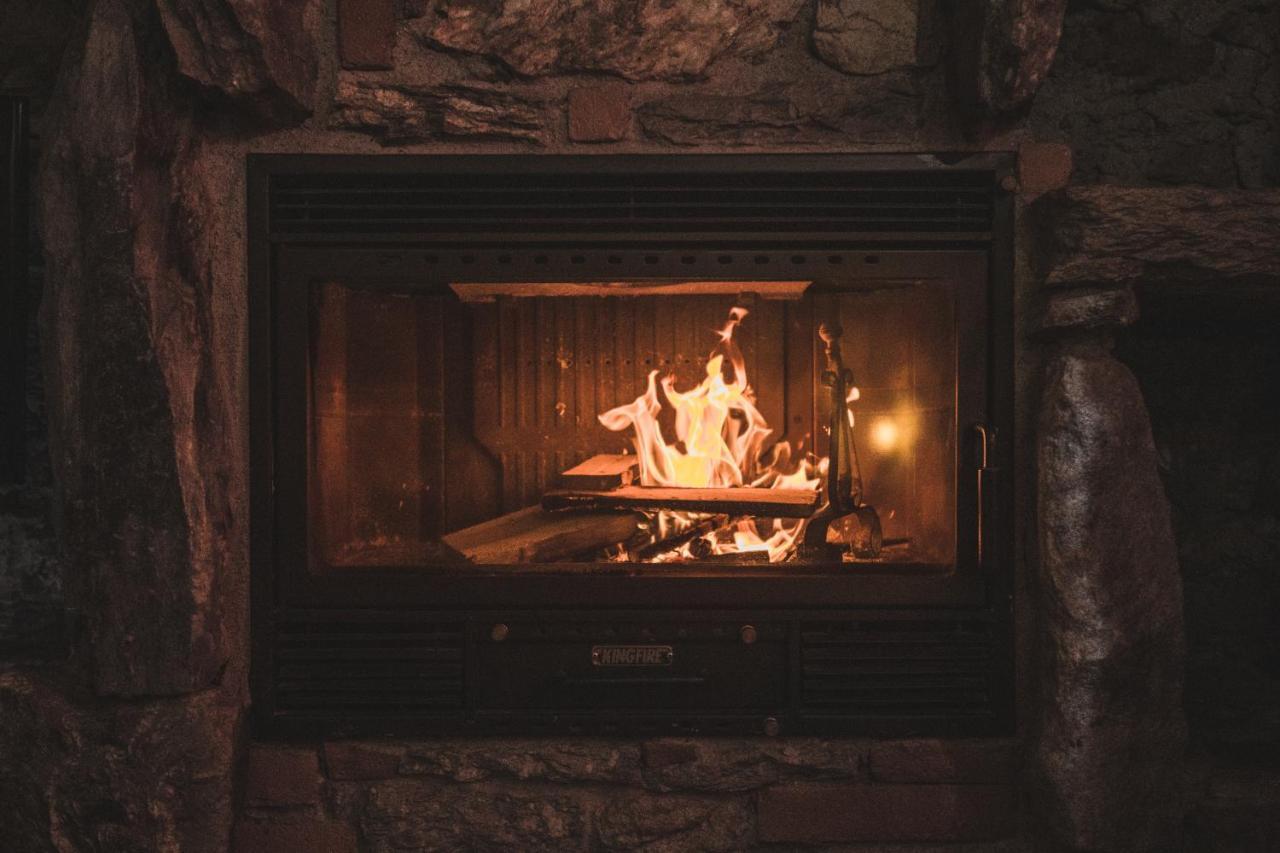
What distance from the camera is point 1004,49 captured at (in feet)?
5.10

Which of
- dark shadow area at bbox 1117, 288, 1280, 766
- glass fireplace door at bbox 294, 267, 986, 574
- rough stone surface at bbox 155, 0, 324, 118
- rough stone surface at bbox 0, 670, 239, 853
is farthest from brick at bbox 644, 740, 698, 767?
rough stone surface at bbox 155, 0, 324, 118

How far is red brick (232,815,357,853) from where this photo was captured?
1.67 meters

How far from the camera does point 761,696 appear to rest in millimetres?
1721

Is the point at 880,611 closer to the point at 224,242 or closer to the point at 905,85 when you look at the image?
the point at 905,85

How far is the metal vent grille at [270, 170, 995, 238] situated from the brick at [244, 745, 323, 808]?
0.98 m

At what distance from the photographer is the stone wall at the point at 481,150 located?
1553 millimetres

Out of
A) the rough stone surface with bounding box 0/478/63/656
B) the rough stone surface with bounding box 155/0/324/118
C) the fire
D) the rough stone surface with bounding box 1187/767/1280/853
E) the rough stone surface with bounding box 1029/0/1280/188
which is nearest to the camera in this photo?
the rough stone surface with bounding box 155/0/324/118

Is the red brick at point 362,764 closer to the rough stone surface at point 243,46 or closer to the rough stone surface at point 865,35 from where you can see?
the rough stone surface at point 243,46

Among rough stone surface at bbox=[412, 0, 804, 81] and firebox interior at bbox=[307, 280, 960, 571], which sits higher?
rough stone surface at bbox=[412, 0, 804, 81]

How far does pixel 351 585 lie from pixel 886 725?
1.05 m

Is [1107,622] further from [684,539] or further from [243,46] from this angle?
[243,46]

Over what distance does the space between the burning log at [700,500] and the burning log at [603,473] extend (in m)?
0.02

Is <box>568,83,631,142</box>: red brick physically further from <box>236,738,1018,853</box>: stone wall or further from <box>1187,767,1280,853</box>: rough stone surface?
<box>1187,767,1280,853</box>: rough stone surface

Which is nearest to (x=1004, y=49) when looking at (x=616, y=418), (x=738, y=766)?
(x=616, y=418)
